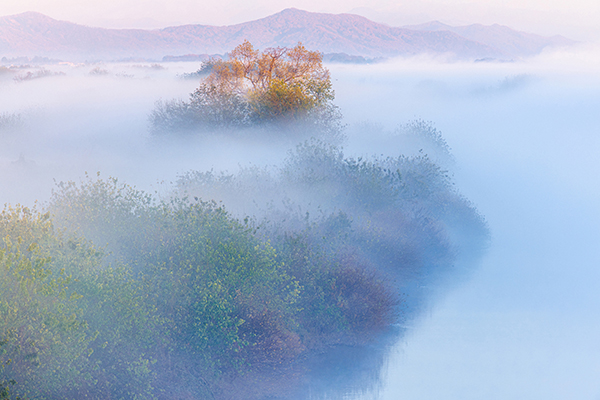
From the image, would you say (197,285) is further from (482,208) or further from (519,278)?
(482,208)

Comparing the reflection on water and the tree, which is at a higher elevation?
the tree

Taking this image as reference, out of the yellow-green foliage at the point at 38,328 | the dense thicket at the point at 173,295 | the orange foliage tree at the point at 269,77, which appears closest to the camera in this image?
the yellow-green foliage at the point at 38,328

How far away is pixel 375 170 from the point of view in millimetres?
25766

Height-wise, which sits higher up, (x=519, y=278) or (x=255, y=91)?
(x=255, y=91)

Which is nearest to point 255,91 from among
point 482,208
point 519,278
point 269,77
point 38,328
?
point 269,77

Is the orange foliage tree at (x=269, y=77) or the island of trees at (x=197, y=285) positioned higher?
the orange foliage tree at (x=269, y=77)

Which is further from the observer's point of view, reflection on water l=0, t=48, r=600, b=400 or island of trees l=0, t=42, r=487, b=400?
reflection on water l=0, t=48, r=600, b=400

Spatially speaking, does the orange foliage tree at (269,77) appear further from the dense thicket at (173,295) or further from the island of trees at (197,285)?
the dense thicket at (173,295)

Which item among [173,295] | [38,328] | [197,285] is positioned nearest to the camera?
[38,328]

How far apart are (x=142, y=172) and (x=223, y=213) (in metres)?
20.8

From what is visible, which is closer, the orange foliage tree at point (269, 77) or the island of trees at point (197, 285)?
the island of trees at point (197, 285)

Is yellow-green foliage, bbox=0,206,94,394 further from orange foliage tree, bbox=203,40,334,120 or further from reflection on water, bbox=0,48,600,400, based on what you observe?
orange foliage tree, bbox=203,40,334,120

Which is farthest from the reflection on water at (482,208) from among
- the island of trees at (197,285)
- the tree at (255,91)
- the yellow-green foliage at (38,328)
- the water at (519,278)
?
the yellow-green foliage at (38,328)

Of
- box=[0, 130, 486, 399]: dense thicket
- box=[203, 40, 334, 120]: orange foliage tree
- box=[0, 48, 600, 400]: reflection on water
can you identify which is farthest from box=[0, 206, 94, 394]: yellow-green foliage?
box=[203, 40, 334, 120]: orange foliage tree
